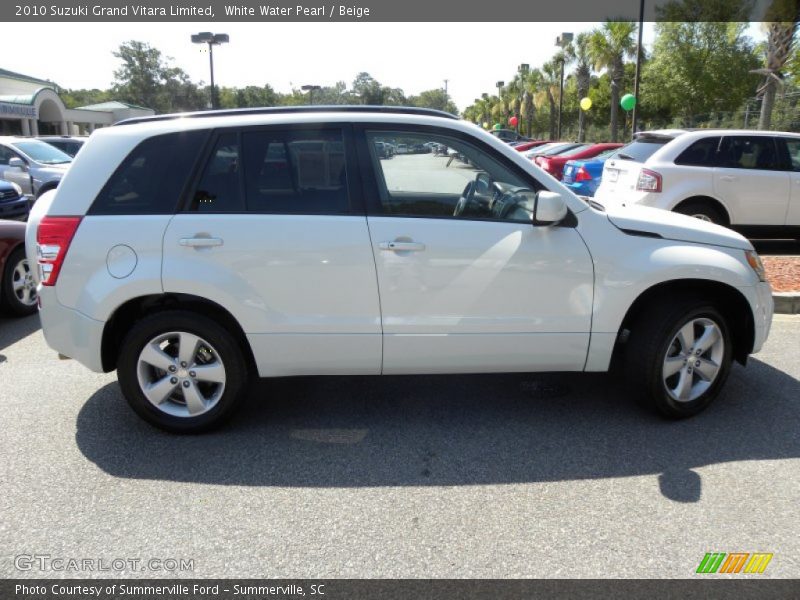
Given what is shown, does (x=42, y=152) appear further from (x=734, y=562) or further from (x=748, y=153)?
(x=734, y=562)

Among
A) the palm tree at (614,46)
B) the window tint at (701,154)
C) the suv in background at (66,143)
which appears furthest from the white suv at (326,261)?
the palm tree at (614,46)

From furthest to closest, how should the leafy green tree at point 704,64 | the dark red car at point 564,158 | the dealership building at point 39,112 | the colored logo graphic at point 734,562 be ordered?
the dealership building at point 39,112 < the leafy green tree at point 704,64 < the dark red car at point 564,158 < the colored logo graphic at point 734,562

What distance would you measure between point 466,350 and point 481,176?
1.06 meters

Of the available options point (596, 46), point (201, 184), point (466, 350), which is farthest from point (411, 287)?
point (596, 46)

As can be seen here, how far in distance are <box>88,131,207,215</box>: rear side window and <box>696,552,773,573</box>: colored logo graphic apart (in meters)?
3.26

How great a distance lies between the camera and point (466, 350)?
12.4 ft

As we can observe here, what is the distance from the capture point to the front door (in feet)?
12.0

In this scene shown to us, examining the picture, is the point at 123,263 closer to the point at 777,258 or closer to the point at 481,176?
the point at 481,176

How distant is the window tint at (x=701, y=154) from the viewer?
8.55 m

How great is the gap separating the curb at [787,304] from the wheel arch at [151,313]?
5.35 m

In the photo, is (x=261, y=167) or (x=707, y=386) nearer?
(x=261, y=167)

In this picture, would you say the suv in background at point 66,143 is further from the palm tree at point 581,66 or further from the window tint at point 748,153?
the palm tree at point 581,66

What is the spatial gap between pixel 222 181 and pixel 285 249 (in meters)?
0.58

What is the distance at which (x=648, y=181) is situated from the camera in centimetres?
848
